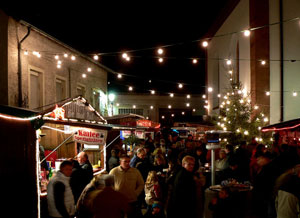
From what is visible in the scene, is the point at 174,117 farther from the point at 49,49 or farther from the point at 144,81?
the point at 49,49

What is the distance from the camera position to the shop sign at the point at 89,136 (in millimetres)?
9078

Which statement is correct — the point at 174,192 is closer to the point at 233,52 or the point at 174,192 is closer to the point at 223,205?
the point at 223,205

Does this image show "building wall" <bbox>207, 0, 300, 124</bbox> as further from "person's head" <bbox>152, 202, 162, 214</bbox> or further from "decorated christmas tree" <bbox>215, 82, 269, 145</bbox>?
"person's head" <bbox>152, 202, 162, 214</bbox>

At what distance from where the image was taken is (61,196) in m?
5.14

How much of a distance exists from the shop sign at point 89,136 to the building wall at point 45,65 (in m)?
3.20

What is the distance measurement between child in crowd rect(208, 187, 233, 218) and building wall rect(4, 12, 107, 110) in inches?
309

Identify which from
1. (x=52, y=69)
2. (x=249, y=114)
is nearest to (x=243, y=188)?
(x=52, y=69)

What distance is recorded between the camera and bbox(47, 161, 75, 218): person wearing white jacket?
512 cm

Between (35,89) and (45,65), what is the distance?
1184 mm

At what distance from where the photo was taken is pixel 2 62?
10.3 m

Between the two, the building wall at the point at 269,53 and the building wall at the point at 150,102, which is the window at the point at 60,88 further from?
the building wall at the point at 150,102

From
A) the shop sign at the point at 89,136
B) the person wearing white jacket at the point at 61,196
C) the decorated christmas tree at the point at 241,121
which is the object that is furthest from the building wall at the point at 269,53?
the person wearing white jacket at the point at 61,196

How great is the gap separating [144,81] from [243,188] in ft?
98.7

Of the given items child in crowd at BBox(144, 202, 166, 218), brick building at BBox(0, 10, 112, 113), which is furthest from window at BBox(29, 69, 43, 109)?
child in crowd at BBox(144, 202, 166, 218)
